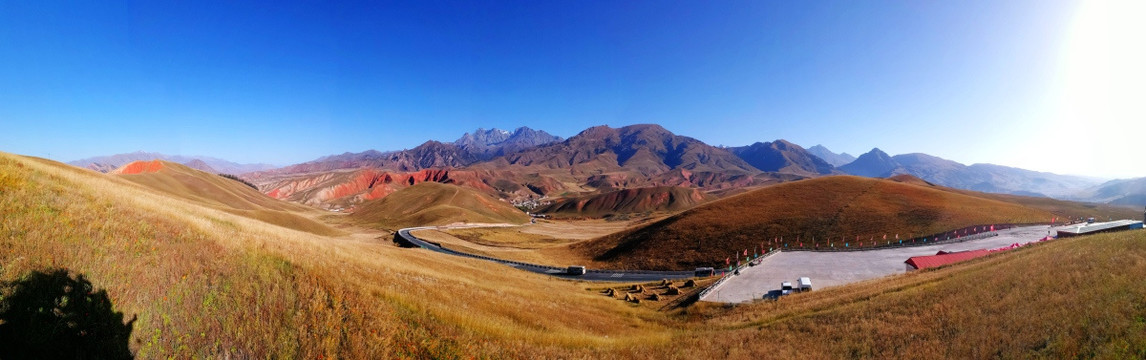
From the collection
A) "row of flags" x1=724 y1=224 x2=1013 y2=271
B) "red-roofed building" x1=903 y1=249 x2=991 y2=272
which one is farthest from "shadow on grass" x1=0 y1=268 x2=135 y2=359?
"row of flags" x1=724 y1=224 x2=1013 y2=271

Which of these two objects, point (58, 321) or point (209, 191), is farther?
point (209, 191)

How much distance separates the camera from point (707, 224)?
7812 cm

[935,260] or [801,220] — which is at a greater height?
[801,220]

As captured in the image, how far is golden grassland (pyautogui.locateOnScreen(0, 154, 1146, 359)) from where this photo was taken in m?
7.20

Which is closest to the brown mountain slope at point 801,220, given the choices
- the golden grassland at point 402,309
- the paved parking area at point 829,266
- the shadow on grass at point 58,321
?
the paved parking area at point 829,266

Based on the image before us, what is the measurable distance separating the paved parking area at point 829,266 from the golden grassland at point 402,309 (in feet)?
57.5

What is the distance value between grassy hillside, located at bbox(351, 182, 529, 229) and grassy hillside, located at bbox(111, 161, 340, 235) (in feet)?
91.9

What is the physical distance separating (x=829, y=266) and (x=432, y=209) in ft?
429

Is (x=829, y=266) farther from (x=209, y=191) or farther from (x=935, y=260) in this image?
(x=209, y=191)

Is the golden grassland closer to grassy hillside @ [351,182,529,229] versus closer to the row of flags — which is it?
the row of flags

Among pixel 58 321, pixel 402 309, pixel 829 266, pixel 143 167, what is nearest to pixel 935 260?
pixel 829 266

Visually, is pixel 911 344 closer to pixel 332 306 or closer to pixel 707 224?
pixel 332 306

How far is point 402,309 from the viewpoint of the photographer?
955cm

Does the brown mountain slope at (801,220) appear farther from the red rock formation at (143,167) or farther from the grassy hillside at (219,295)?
the red rock formation at (143,167)
